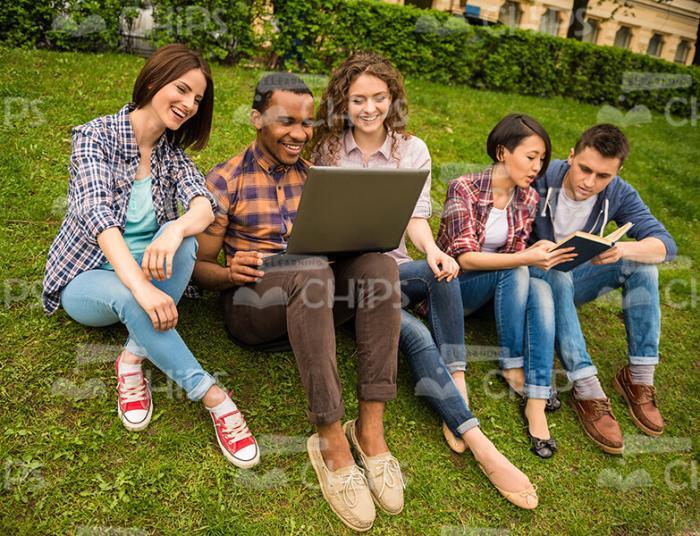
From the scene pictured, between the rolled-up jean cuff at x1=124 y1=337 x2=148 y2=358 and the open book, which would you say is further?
the open book

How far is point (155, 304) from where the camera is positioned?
2.16 m

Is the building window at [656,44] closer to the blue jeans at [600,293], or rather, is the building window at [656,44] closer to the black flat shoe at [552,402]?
the blue jeans at [600,293]

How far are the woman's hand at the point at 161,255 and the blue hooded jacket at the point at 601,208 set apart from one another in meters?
2.12

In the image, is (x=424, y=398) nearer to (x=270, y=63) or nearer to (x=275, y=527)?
(x=275, y=527)

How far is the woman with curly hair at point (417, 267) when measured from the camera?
267cm

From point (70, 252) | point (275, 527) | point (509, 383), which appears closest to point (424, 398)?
point (509, 383)

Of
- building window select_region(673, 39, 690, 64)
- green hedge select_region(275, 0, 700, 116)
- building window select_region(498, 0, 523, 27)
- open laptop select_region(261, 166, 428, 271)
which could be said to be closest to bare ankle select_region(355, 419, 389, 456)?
open laptop select_region(261, 166, 428, 271)

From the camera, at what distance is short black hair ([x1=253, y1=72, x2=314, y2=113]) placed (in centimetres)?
255

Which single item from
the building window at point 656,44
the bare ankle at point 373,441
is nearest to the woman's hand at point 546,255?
the bare ankle at point 373,441

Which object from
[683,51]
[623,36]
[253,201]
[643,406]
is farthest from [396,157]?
[683,51]

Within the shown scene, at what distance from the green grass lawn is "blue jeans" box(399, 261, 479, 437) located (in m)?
0.19

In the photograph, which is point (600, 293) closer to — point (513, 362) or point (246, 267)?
point (513, 362)

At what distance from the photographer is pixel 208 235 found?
2.63 m

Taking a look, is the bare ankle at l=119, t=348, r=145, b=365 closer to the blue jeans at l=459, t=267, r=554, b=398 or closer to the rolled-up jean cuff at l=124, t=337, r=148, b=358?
the rolled-up jean cuff at l=124, t=337, r=148, b=358
